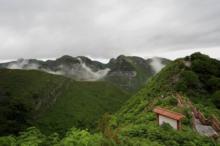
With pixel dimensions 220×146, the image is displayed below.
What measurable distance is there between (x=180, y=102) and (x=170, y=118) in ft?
31.6

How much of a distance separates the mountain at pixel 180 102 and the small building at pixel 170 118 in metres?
0.75

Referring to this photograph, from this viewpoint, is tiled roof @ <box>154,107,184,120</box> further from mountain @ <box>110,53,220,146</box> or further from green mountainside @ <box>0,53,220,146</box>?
mountain @ <box>110,53,220,146</box>

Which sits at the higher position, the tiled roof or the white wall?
the tiled roof

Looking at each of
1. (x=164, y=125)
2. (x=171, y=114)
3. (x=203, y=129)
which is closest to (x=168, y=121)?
(x=171, y=114)

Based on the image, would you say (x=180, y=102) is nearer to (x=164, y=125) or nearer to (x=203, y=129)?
(x=203, y=129)

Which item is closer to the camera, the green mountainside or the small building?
the green mountainside

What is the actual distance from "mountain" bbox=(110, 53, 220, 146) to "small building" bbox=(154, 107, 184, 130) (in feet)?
2.47

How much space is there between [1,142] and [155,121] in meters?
17.1

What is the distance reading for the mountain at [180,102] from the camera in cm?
2777

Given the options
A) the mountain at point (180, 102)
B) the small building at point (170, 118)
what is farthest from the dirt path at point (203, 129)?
the small building at point (170, 118)

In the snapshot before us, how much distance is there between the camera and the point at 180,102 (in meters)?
42.2

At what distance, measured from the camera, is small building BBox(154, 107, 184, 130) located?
31984 mm

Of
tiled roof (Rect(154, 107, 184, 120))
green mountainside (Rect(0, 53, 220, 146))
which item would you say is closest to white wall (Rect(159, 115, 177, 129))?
tiled roof (Rect(154, 107, 184, 120))

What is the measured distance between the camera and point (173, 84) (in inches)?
2089
